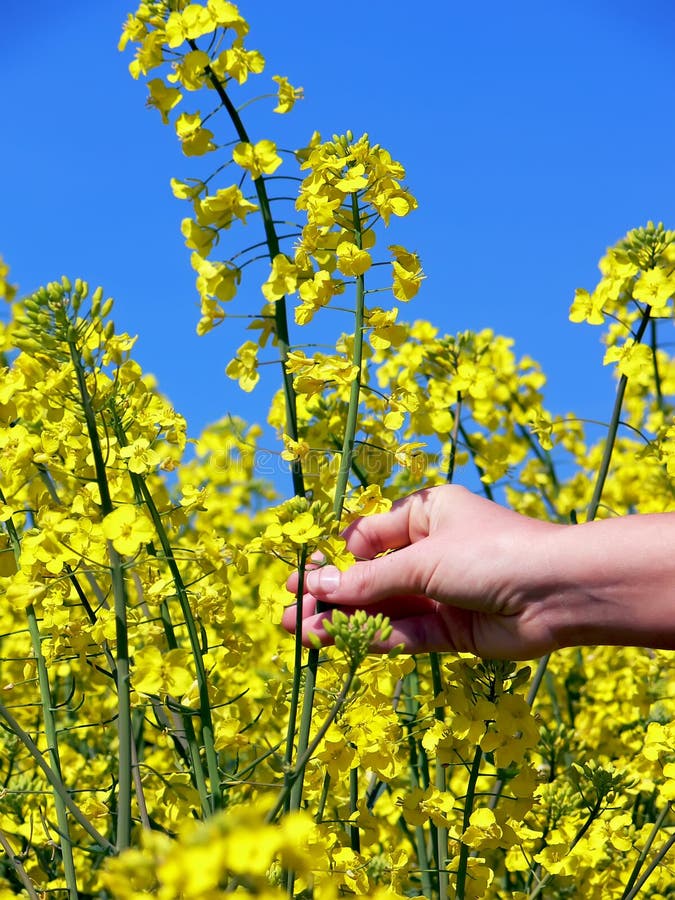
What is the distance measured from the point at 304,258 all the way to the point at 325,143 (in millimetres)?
195

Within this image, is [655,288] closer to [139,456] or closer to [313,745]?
[139,456]

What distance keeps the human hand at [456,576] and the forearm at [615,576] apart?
0.01 metres

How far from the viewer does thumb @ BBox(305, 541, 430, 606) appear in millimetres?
1620

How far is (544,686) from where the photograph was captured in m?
3.62

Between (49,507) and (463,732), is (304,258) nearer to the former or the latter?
(49,507)

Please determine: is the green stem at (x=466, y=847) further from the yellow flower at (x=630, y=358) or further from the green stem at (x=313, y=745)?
the yellow flower at (x=630, y=358)

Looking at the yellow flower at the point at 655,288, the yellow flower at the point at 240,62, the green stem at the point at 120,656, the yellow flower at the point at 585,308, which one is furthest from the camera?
the yellow flower at the point at 585,308

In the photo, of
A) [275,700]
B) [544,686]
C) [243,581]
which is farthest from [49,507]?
[243,581]

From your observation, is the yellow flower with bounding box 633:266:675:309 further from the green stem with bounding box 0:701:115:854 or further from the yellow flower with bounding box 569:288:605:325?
the green stem with bounding box 0:701:115:854

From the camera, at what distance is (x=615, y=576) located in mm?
1626

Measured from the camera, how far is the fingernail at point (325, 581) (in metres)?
1.66

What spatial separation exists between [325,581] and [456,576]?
0.22 meters

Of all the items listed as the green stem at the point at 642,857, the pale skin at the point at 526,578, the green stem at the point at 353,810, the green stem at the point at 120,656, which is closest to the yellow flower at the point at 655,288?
the pale skin at the point at 526,578

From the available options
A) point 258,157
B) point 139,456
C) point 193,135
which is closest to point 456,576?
point 139,456
